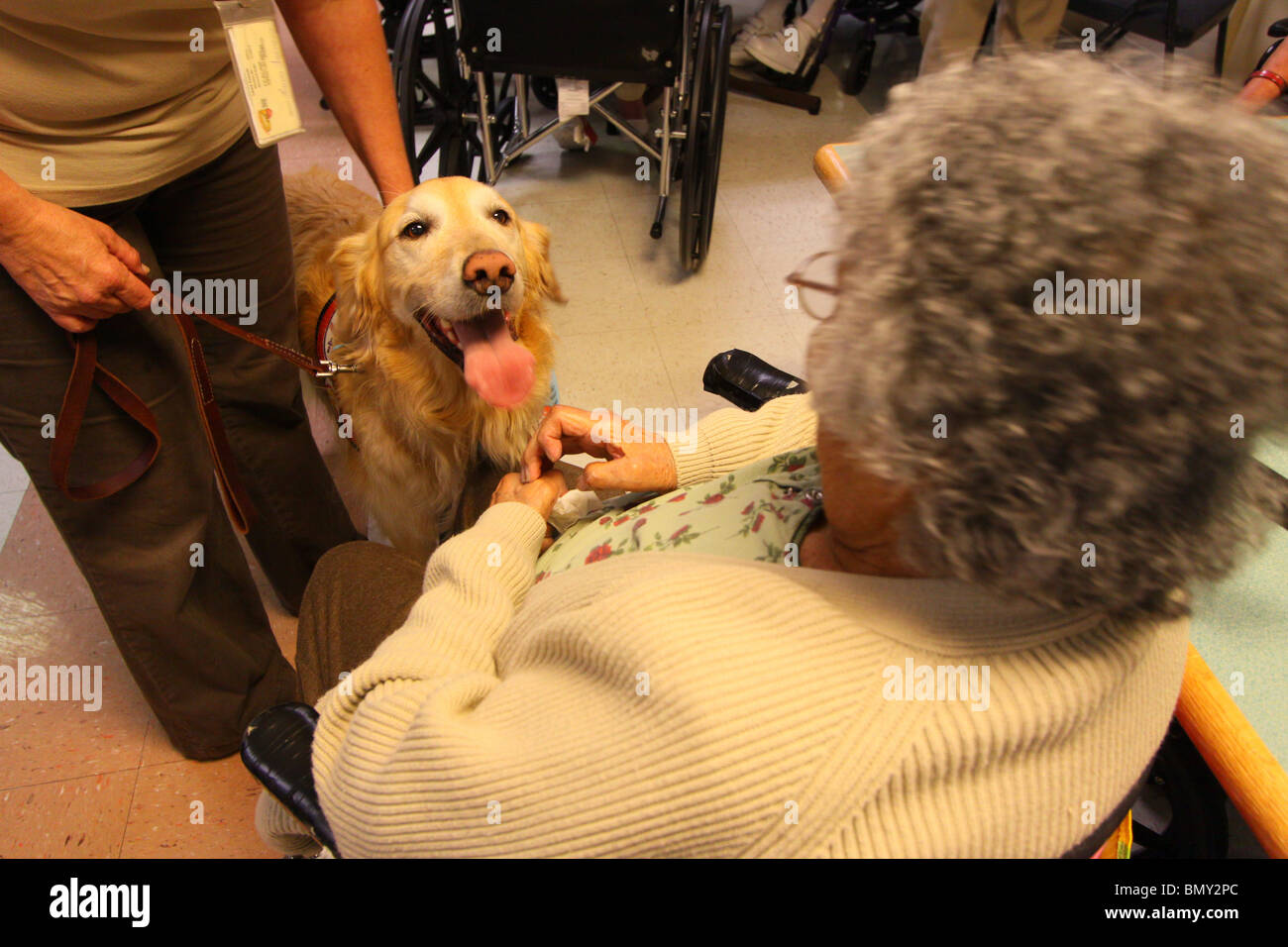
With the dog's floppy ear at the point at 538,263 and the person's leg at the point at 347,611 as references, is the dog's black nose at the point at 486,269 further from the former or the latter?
the person's leg at the point at 347,611

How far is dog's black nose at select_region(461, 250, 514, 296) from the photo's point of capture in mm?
1417

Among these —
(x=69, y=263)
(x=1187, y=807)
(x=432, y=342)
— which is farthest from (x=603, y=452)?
(x=1187, y=807)

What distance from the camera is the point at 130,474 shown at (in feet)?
3.80

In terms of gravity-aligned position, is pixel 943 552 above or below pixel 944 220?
below

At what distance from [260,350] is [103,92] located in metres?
0.55

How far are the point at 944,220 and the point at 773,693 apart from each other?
1.12 ft

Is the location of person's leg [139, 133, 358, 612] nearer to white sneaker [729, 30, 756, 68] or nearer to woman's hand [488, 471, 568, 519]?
woman's hand [488, 471, 568, 519]

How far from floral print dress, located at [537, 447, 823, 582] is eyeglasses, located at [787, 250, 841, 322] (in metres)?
0.20

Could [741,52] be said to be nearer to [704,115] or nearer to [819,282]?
[704,115]

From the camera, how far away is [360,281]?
61.9 inches

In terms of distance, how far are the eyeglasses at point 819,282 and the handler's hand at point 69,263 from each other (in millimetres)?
855

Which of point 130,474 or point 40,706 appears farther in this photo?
point 40,706
